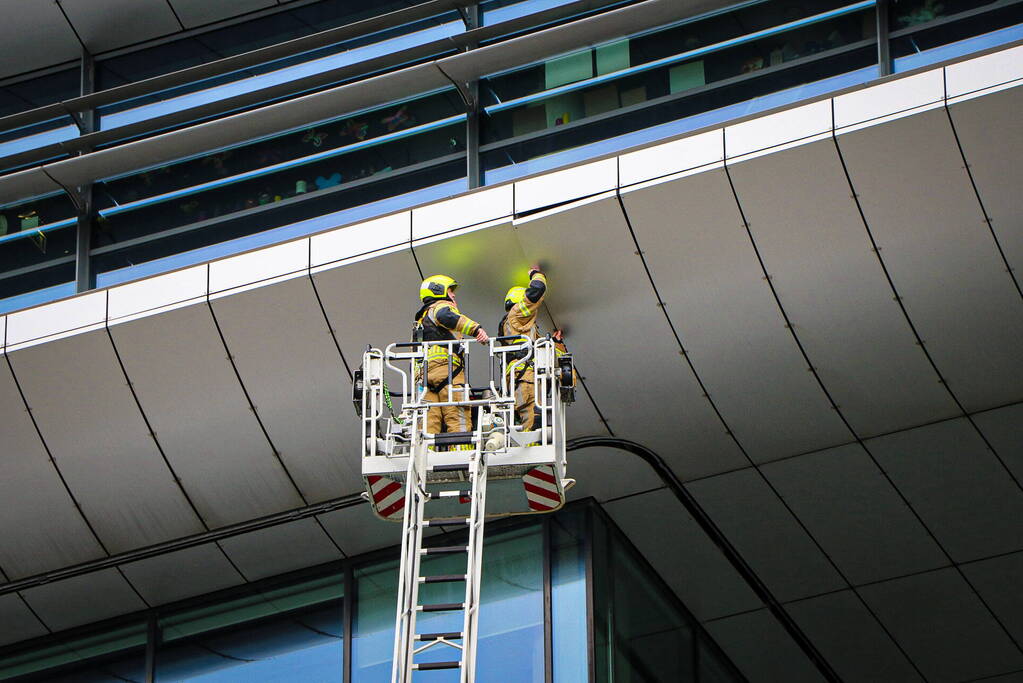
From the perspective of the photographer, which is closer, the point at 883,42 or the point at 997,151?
the point at 997,151

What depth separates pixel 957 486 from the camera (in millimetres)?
19688

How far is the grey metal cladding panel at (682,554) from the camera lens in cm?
2017

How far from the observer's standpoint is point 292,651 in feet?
66.7

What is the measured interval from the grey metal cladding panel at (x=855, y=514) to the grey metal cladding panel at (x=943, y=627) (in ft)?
0.96

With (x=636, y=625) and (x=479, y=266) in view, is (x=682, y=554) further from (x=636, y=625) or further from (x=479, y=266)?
(x=479, y=266)

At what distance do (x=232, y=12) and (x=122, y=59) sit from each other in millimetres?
1663

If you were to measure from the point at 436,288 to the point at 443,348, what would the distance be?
66cm

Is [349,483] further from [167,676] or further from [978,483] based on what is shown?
[978,483]

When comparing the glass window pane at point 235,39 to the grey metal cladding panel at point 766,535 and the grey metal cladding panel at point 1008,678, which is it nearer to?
the grey metal cladding panel at point 766,535

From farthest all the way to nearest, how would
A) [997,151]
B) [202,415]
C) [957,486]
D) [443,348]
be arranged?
[202,415] → [957,486] → [443,348] → [997,151]

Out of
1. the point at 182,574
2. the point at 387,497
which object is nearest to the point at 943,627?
the point at 387,497

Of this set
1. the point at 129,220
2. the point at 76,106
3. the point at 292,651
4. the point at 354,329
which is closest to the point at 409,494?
the point at 354,329

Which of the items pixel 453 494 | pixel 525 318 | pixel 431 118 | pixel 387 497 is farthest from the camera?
pixel 431 118

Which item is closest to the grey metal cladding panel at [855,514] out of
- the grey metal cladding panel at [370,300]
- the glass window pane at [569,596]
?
the glass window pane at [569,596]
